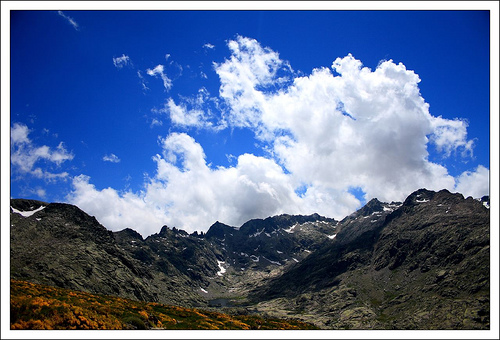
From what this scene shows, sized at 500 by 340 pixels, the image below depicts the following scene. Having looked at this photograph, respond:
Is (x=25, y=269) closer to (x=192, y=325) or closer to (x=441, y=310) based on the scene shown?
(x=192, y=325)

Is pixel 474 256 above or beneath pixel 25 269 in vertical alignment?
above

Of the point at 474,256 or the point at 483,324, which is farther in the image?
the point at 474,256

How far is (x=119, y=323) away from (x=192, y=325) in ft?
51.2

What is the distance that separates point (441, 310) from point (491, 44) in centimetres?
17128

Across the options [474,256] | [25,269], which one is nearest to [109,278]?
[25,269]

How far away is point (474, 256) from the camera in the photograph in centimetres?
18788

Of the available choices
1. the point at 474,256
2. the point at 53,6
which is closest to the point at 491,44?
the point at 53,6

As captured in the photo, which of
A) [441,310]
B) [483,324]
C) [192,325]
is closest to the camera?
[192,325]

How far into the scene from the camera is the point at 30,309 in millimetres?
25125

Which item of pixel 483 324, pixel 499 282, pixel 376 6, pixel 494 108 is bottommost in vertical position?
pixel 483 324

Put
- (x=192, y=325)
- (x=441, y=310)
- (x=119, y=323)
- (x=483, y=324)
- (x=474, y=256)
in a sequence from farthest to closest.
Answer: (x=474, y=256) → (x=441, y=310) → (x=483, y=324) → (x=192, y=325) → (x=119, y=323)

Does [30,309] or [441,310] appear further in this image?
[441,310]

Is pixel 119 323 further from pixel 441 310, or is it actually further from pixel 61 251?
pixel 441 310

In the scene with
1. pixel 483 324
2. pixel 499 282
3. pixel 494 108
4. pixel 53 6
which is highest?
pixel 53 6
